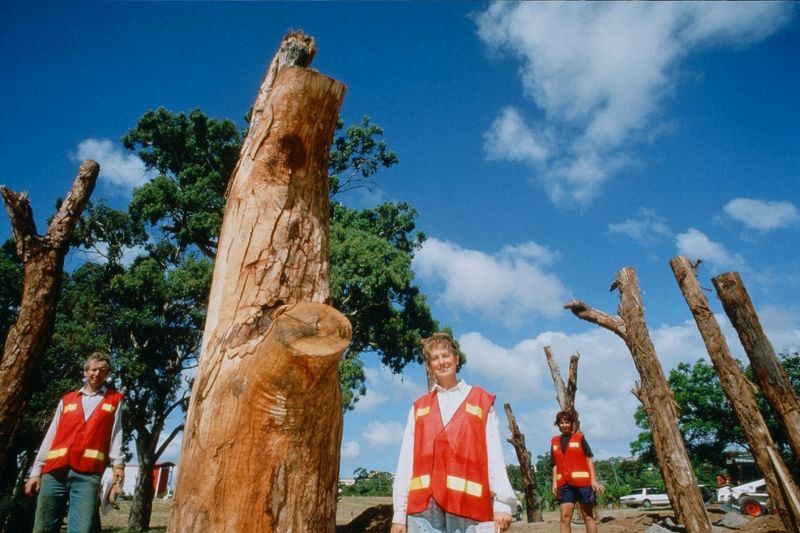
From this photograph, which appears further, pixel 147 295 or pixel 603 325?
pixel 147 295

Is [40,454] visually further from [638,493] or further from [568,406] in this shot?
[638,493]

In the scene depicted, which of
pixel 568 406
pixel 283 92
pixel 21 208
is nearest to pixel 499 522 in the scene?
pixel 283 92

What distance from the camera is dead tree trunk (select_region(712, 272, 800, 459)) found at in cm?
691

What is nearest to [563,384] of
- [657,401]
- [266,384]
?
[657,401]

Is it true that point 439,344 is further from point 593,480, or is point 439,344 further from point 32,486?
point 593,480

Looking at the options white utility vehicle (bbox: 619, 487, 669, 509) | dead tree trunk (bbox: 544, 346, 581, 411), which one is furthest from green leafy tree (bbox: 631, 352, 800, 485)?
dead tree trunk (bbox: 544, 346, 581, 411)

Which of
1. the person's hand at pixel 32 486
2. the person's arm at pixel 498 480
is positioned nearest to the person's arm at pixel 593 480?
the person's arm at pixel 498 480

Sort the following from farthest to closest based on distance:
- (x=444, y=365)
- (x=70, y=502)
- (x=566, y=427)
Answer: (x=566, y=427)
(x=70, y=502)
(x=444, y=365)

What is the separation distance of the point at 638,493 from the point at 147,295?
35.8 meters

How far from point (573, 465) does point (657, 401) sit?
7.60ft

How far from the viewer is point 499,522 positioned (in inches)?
104

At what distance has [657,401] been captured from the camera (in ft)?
24.9

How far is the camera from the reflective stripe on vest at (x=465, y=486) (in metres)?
2.69

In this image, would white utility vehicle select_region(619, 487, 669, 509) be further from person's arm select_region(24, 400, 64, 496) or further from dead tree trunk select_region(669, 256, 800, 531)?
person's arm select_region(24, 400, 64, 496)
